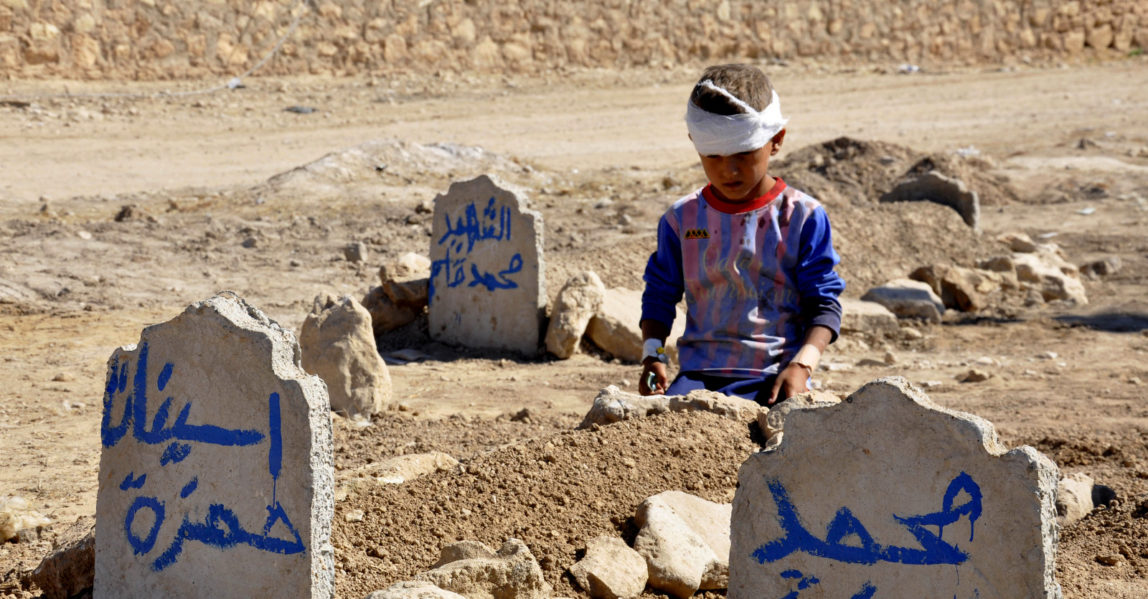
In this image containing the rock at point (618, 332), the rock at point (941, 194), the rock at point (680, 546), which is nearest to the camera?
the rock at point (680, 546)

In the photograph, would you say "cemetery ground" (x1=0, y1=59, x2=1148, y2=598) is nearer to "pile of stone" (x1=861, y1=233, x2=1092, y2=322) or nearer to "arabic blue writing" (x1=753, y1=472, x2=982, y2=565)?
"pile of stone" (x1=861, y1=233, x2=1092, y2=322)

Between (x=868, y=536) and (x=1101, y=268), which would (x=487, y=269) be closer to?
(x=868, y=536)

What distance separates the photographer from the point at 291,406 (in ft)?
8.92

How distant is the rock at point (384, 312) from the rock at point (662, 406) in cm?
310

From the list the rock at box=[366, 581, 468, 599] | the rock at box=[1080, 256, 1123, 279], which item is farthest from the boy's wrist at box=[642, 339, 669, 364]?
the rock at box=[1080, 256, 1123, 279]

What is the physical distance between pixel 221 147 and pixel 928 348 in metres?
7.59

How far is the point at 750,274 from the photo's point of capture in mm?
3744

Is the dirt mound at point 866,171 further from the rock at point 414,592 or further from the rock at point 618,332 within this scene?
the rock at point 414,592

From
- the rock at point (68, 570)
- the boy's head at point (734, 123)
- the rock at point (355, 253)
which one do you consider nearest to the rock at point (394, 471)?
the rock at point (68, 570)

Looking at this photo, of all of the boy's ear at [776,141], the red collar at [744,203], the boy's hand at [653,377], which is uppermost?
the boy's ear at [776,141]

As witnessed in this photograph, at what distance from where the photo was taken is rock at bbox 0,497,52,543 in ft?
12.6

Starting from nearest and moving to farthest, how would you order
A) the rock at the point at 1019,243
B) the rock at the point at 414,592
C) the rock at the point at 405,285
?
the rock at the point at 414,592, the rock at the point at 405,285, the rock at the point at 1019,243

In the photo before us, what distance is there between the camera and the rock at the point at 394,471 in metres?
3.72

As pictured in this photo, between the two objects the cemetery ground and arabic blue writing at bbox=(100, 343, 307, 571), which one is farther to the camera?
the cemetery ground
